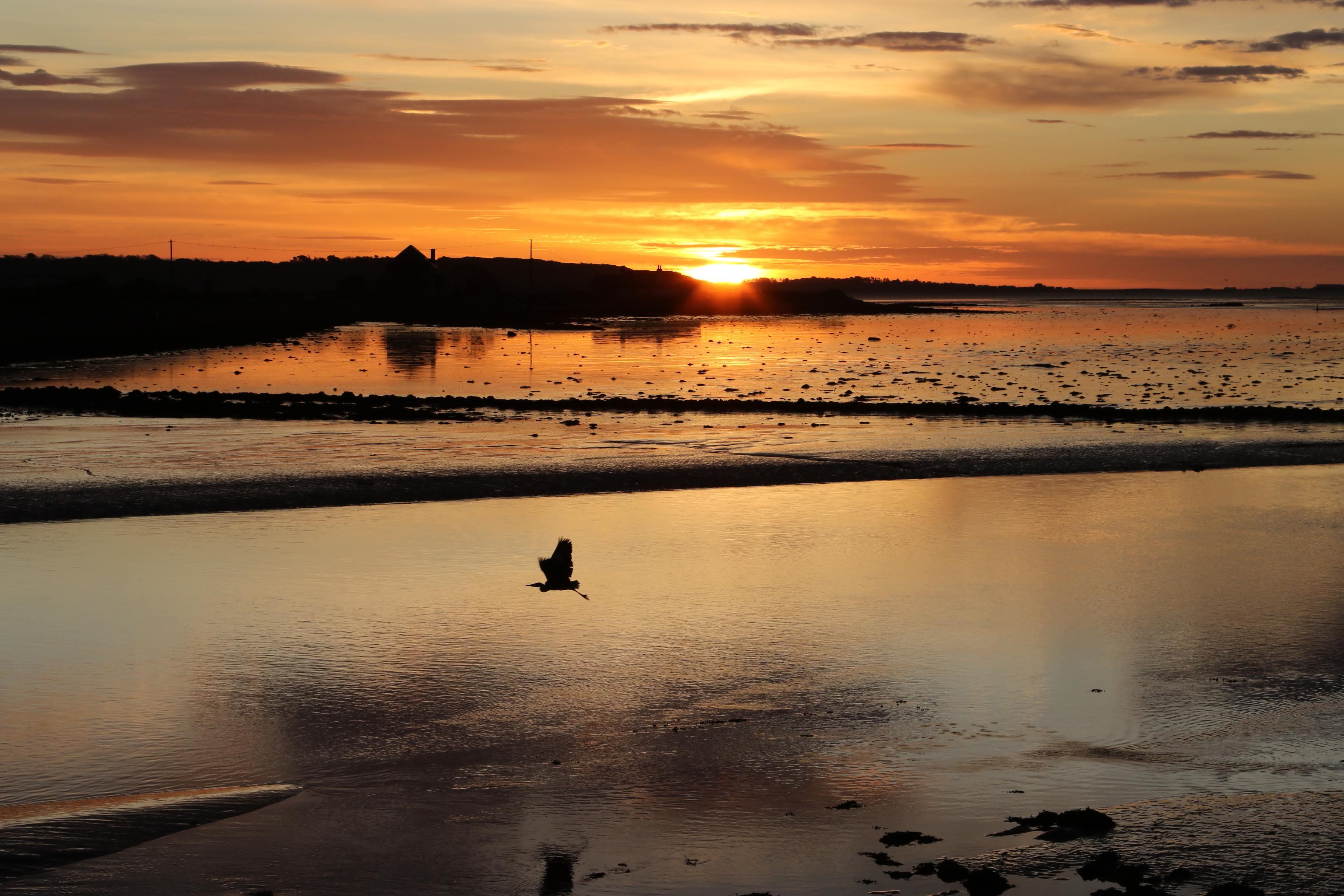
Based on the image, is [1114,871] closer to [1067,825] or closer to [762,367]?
[1067,825]

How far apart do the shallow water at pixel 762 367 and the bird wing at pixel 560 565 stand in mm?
27942

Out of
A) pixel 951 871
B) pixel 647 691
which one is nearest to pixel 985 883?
pixel 951 871

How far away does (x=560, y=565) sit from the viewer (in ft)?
40.1

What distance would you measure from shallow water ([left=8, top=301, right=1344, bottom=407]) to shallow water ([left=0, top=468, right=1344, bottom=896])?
24466 mm

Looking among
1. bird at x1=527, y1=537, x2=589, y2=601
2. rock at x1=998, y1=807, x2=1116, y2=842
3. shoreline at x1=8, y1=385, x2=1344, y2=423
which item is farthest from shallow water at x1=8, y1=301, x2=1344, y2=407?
rock at x1=998, y1=807, x2=1116, y2=842

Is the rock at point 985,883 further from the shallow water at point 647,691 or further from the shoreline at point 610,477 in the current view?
the shoreline at point 610,477

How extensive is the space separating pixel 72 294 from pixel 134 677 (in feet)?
318

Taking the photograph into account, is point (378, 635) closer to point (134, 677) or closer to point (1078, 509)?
point (134, 677)

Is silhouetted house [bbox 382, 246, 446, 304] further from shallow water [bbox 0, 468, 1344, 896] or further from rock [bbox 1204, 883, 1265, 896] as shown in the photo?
rock [bbox 1204, 883, 1265, 896]

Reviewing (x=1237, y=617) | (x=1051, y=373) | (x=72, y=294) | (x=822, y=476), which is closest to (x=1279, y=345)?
(x=1051, y=373)

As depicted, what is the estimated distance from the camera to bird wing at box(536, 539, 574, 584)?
12.1 m

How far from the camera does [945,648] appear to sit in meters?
11.4

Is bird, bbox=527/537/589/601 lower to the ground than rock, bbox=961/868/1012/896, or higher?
higher

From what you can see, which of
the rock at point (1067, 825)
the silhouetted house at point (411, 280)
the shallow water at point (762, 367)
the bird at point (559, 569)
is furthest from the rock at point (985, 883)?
the silhouetted house at point (411, 280)
